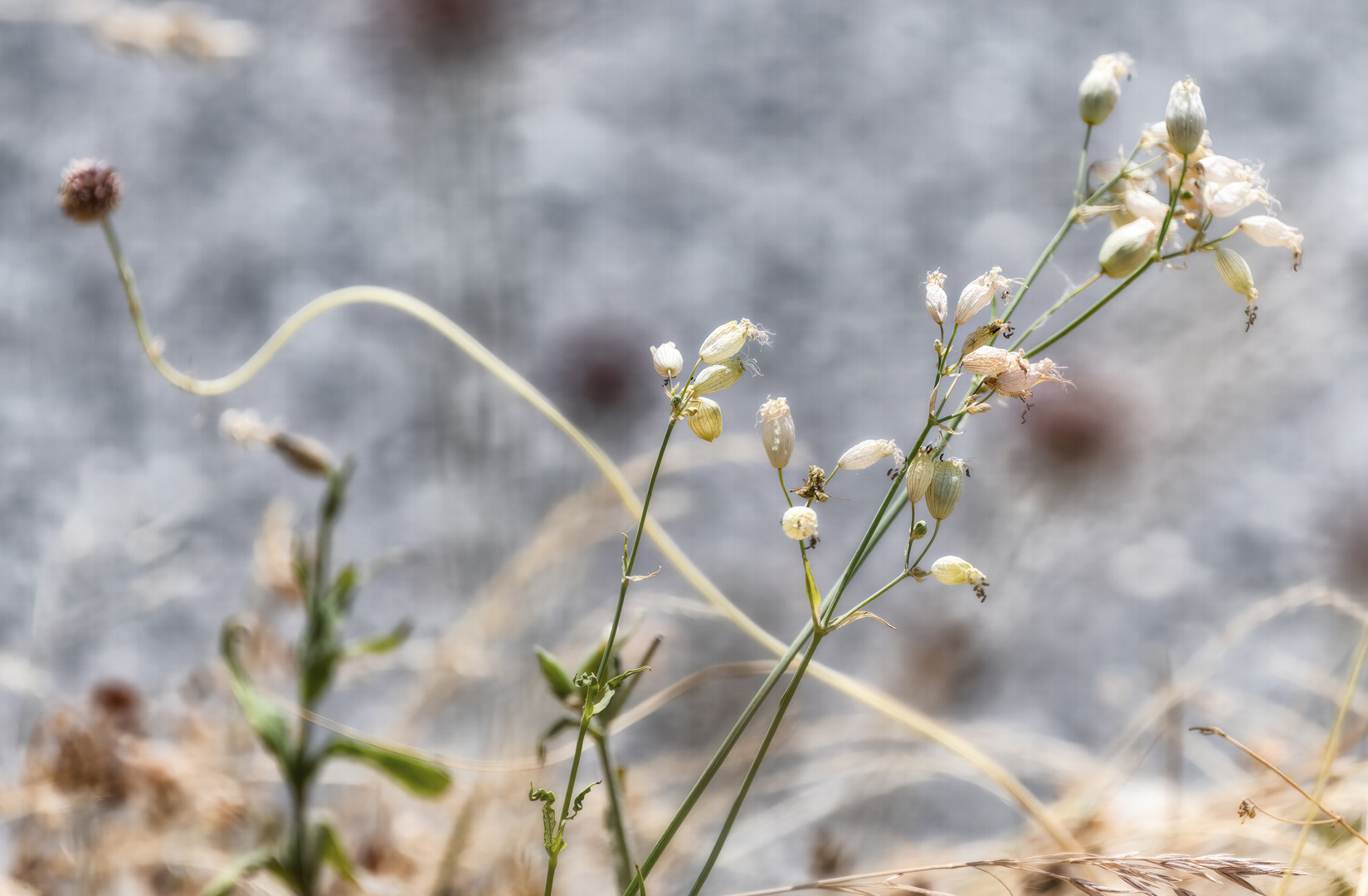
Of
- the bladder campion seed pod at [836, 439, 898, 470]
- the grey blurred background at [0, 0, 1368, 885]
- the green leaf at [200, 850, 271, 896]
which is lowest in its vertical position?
the green leaf at [200, 850, 271, 896]

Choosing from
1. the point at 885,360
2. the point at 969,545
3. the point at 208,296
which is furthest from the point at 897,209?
the point at 208,296

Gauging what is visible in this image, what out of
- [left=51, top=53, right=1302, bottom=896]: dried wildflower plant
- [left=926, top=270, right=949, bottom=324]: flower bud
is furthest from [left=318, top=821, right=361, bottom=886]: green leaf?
[left=926, top=270, right=949, bottom=324]: flower bud

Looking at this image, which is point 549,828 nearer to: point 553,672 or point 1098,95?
point 553,672

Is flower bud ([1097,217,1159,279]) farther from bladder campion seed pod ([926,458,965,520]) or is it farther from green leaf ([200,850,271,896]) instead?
green leaf ([200,850,271,896])

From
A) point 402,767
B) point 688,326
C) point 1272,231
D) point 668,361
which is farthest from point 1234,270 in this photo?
point 688,326

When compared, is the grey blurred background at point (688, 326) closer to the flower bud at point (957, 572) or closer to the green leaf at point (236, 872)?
the green leaf at point (236, 872)

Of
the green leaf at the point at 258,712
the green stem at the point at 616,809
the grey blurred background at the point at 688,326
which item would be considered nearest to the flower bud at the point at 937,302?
the green stem at the point at 616,809

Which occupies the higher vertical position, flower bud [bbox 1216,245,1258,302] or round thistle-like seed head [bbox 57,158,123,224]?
round thistle-like seed head [bbox 57,158,123,224]

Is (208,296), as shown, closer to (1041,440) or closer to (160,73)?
(160,73)

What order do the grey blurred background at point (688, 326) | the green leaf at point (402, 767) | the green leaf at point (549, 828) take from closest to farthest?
the green leaf at point (549, 828)
the green leaf at point (402, 767)
the grey blurred background at point (688, 326)
